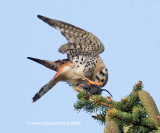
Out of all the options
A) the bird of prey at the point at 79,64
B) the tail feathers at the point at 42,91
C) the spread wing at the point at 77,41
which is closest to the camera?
the spread wing at the point at 77,41

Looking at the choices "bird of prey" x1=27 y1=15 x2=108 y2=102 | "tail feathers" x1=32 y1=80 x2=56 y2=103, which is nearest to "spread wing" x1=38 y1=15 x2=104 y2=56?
"bird of prey" x1=27 y1=15 x2=108 y2=102

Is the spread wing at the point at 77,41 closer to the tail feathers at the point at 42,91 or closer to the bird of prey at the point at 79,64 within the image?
the bird of prey at the point at 79,64

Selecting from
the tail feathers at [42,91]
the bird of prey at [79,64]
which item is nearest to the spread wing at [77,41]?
the bird of prey at [79,64]

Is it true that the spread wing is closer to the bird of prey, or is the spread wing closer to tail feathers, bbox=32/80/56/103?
the bird of prey

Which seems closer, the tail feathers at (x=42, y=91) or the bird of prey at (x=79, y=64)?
the bird of prey at (x=79, y=64)

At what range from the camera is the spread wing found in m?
4.46

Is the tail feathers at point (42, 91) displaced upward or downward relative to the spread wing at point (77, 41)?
downward

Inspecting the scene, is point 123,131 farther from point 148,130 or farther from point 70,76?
point 70,76

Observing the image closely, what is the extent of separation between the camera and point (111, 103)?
2492 mm

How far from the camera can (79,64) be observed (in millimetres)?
4902

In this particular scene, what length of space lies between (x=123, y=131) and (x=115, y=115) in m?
0.64

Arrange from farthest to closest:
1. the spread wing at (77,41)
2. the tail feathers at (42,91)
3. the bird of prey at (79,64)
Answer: the tail feathers at (42,91) → the bird of prey at (79,64) → the spread wing at (77,41)

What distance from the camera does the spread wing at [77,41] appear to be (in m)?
4.46

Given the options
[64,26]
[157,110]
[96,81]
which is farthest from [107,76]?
[157,110]
